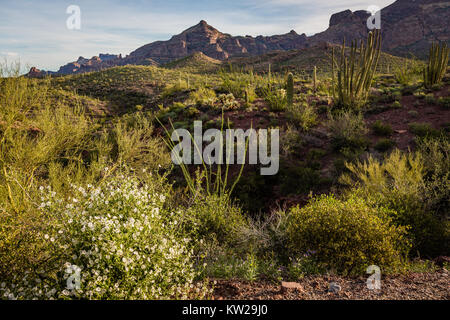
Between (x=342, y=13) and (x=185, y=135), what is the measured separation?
165026mm

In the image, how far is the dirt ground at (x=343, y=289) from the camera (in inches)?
118

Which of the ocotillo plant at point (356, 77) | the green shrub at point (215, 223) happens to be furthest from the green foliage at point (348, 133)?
the green shrub at point (215, 223)

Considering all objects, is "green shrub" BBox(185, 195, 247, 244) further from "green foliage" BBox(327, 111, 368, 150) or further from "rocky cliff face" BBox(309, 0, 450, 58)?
"rocky cliff face" BBox(309, 0, 450, 58)

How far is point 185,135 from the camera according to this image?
11.9 metres

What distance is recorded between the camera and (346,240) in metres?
3.76

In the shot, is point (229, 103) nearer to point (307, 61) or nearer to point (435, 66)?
point (435, 66)

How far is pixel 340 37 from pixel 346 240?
152 metres

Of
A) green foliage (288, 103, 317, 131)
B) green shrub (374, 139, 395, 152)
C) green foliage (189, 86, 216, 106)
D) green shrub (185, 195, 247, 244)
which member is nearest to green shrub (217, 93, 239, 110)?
green foliage (189, 86, 216, 106)

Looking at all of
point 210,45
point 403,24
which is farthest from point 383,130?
point 210,45

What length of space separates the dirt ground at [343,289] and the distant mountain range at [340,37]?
89128 millimetres

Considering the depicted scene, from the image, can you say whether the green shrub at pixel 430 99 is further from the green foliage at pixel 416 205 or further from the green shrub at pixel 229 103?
the green shrub at pixel 229 103

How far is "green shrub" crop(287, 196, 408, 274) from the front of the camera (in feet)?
12.2
